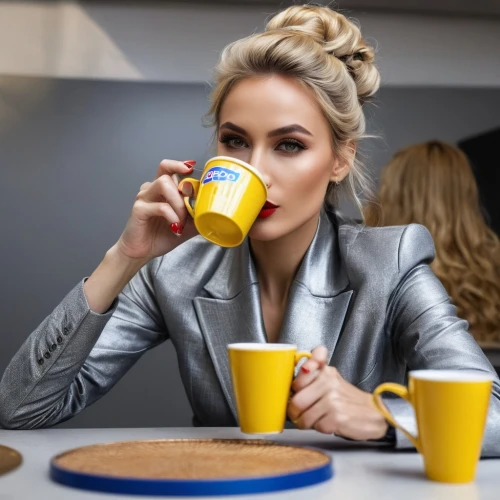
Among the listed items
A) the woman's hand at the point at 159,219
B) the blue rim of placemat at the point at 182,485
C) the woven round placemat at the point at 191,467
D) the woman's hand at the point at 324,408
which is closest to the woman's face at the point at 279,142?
the woman's hand at the point at 159,219

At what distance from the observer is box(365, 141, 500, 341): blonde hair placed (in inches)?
103

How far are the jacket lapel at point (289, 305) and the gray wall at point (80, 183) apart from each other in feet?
4.72

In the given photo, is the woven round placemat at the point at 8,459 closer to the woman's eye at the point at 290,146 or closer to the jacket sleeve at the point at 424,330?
the jacket sleeve at the point at 424,330

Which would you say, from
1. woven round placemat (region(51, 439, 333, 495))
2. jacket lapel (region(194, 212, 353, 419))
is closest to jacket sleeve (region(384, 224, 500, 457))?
jacket lapel (region(194, 212, 353, 419))

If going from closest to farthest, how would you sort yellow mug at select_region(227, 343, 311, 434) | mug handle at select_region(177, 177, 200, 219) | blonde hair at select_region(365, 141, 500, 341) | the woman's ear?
yellow mug at select_region(227, 343, 311, 434), mug handle at select_region(177, 177, 200, 219), the woman's ear, blonde hair at select_region(365, 141, 500, 341)

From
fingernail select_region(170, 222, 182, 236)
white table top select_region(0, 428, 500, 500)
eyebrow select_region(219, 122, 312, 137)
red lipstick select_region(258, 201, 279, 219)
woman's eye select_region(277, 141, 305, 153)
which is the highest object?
eyebrow select_region(219, 122, 312, 137)

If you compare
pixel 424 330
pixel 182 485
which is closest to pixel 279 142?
pixel 424 330

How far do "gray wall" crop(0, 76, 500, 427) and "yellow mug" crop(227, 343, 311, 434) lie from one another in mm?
2026

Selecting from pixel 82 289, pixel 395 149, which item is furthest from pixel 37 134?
pixel 82 289

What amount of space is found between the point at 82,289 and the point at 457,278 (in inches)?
58.8

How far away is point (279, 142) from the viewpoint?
1.50 meters

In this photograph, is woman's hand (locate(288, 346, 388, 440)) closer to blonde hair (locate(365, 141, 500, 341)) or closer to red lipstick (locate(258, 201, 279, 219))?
red lipstick (locate(258, 201, 279, 219))

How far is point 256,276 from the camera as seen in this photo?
1648 mm

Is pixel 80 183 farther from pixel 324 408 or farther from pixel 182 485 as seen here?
pixel 182 485
